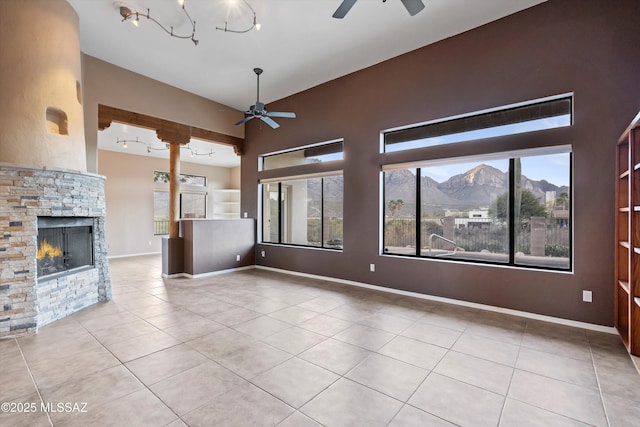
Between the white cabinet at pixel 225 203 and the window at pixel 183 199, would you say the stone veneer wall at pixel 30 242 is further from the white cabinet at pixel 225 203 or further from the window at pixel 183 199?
the white cabinet at pixel 225 203

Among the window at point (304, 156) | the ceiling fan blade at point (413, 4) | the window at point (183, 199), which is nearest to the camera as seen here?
the ceiling fan blade at point (413, 4)

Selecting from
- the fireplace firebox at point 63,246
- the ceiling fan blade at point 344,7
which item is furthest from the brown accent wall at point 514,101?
the fireplace firebox at point 63,246

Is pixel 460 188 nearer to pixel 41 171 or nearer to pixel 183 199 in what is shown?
pixel 41 171

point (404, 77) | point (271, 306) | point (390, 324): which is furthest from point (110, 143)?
point (390, 324)

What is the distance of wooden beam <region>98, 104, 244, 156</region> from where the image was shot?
5.40 meters

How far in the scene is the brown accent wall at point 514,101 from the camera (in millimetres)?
3445

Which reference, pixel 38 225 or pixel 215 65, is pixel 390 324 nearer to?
pixel 38 225

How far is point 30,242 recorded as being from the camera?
346 cm

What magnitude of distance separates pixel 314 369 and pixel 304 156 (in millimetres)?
4903

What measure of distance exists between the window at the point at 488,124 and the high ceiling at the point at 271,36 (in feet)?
4.23

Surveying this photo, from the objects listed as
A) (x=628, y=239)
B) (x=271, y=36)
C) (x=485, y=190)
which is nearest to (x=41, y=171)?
(x=271, y=36)

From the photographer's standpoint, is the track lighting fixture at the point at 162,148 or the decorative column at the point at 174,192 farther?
the track lighting fixture at the point at 162,148

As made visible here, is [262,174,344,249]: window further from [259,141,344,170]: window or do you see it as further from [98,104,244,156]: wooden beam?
[98,104,244,156]: wooden beam

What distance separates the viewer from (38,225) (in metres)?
3.65
